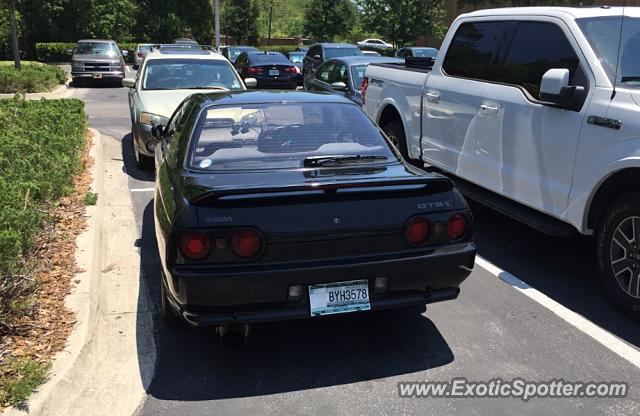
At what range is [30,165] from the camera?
5.61 m

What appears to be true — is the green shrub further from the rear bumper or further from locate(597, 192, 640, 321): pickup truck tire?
locate(597, 192, 640, 321): pickup truck tire

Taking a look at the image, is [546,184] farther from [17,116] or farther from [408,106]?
[17,116]

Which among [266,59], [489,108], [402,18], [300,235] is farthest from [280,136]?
[402,18]

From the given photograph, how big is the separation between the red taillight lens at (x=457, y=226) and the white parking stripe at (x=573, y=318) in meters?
1.28

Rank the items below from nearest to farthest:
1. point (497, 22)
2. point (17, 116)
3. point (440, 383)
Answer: point (440, 383)
point (497, 22)
point (17, 116)

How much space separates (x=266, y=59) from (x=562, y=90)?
53.6 ft

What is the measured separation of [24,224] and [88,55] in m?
20.4

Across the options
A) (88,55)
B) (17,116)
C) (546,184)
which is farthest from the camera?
(88,55)

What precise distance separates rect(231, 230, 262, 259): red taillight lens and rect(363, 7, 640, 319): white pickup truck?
2652 mm

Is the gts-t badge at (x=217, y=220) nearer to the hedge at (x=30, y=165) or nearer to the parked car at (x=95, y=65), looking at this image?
the hedge at (x=30, y=165)

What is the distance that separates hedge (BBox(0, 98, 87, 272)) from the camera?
4117mm

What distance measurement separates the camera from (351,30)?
50.6 m

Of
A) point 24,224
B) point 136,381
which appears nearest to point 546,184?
point 136,381

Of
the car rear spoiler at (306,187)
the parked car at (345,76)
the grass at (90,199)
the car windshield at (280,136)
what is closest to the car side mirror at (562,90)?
the car windshield at (280,136)
